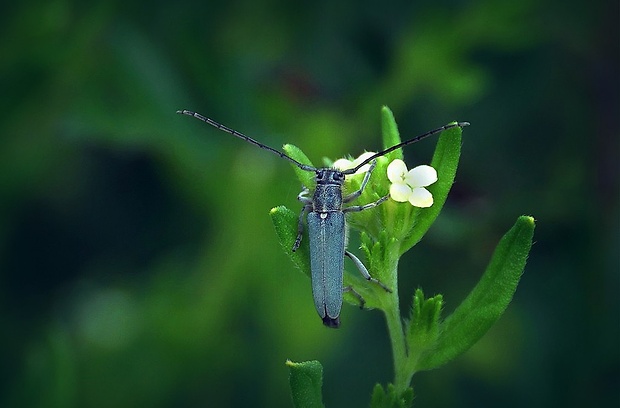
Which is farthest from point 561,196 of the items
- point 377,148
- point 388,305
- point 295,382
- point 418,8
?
point 295,382

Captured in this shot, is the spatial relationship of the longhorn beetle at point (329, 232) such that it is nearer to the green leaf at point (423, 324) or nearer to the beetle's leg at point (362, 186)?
the beetle's leg at point (362, 186)

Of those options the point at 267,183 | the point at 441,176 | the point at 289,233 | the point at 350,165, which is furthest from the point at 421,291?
the point at 267,183

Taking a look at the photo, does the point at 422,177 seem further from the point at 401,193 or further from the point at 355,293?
the point at 355,293

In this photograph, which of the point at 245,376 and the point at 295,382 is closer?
the point at 295,382

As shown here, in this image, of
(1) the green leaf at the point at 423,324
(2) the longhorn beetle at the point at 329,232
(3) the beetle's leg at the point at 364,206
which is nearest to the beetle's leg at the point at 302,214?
(2) the longhorn beetle at the point at 329,232

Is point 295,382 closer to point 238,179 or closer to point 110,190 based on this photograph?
point 238,179
